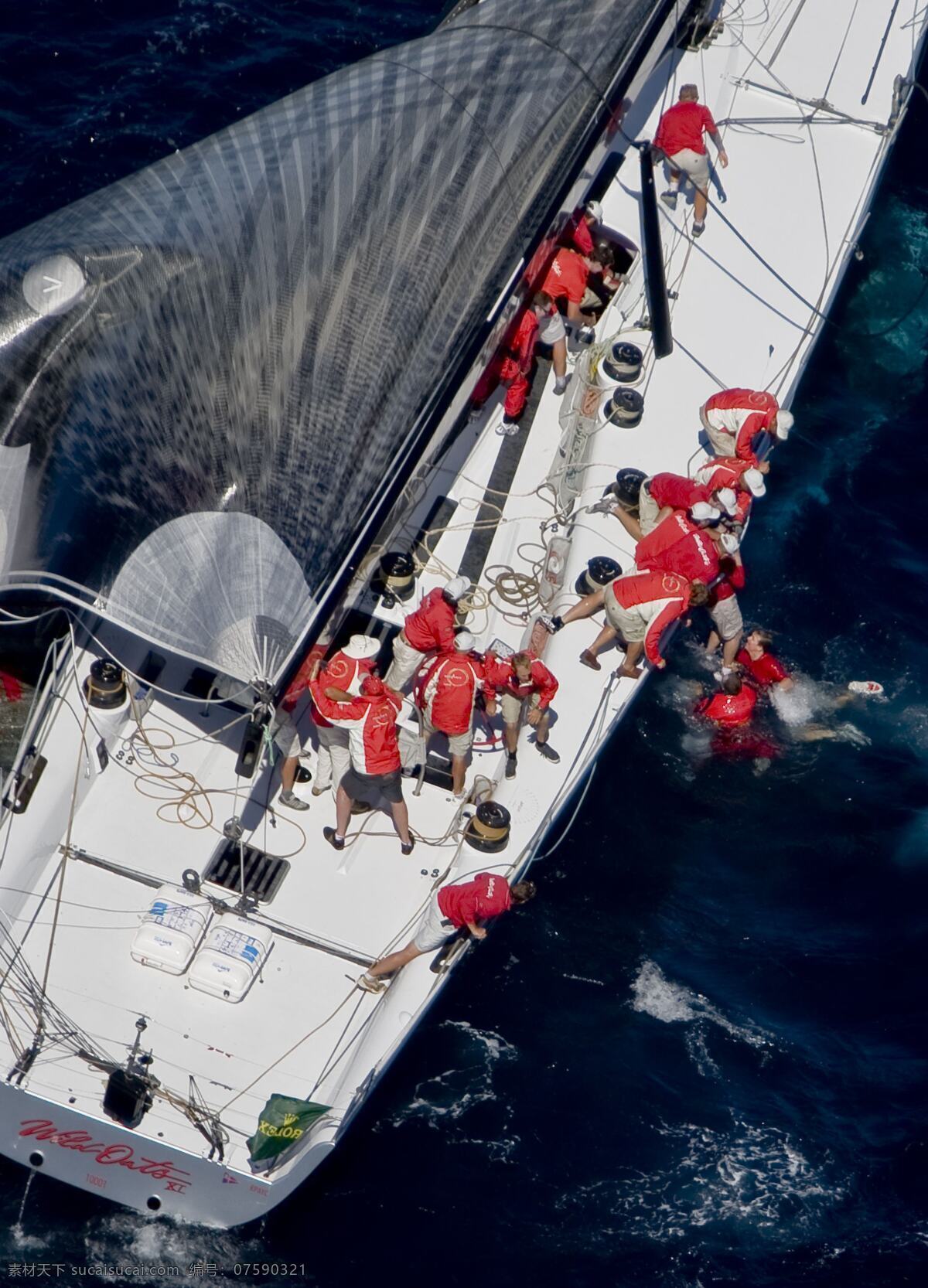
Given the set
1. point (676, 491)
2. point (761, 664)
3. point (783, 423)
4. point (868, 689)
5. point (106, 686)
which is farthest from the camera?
point (868, 689)

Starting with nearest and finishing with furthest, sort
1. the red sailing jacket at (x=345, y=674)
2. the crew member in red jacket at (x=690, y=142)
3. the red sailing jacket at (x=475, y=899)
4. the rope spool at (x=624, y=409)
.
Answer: the red sailing jacket at (x=475, y=899) → the red sailing jacket at (x=345, y=674) → the rope spool at (x=624, y=409) → the crew member in red jacket at (x=690, y=142)

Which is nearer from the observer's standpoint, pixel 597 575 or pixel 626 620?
pixel 626 620

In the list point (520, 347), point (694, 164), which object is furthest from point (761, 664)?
point (694, 164)

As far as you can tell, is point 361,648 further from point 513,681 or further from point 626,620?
point 626,620

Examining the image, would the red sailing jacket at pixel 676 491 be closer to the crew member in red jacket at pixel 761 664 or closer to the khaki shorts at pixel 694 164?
the crew member in red jacket at pixel 761 664

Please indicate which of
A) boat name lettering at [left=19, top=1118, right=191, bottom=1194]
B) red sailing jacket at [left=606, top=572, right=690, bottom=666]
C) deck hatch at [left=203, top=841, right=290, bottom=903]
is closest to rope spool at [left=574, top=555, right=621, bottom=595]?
red sailing jacket at [left=606, top=572, right=690, bottom=666]

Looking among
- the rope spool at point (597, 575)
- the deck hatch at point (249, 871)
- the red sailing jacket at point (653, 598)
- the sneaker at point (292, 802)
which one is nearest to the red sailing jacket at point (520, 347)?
the rope spool at point (597, 575)
